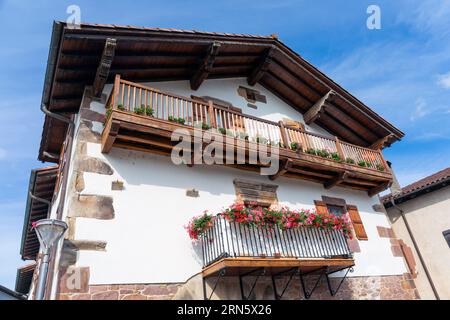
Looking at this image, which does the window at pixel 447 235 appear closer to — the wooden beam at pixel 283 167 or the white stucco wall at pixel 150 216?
the white stucco wall at pixel 150 216

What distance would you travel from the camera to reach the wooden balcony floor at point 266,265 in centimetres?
649

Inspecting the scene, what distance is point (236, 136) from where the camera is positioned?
834cm

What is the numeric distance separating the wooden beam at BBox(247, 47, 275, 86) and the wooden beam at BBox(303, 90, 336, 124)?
2.40 meters

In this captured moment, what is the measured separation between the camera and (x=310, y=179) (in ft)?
33.9

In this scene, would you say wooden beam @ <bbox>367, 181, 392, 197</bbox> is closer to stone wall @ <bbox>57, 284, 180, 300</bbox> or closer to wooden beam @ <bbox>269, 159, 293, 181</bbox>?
wooden beam @ <bbox>269, 159, 293, 181</bbox>

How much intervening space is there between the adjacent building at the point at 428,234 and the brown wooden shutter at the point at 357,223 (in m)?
1.85

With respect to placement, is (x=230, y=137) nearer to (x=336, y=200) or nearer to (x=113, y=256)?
(x=113, y=256)

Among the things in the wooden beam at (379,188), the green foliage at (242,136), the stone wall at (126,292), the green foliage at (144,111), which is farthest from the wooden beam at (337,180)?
the green foliage at (144,111)

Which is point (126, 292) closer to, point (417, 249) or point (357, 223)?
point (357, 223)

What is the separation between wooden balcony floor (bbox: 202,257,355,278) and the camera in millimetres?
6488

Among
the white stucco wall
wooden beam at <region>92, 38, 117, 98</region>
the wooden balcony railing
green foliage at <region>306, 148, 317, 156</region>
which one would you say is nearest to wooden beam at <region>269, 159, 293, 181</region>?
the wooden balcony railing

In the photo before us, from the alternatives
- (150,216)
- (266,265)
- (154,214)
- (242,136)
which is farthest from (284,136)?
(150,216)

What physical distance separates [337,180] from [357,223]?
5.07 feet
